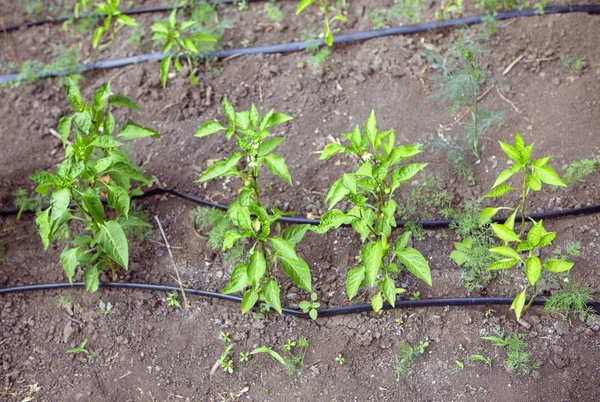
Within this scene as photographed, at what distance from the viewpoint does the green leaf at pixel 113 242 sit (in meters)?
2.97

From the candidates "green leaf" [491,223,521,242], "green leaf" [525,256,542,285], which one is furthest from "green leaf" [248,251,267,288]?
"green leaf" [525,256,542,285]

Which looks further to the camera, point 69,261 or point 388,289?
point 69,261

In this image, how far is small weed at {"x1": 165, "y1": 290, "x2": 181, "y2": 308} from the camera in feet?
10.8

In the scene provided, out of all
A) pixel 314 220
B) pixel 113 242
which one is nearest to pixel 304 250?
pixel 314 220

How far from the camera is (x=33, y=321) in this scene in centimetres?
336

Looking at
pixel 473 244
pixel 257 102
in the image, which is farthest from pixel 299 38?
pixel 473 244

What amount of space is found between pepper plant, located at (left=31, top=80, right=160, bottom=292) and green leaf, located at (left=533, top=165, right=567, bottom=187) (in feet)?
6.54

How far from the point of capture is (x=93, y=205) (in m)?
2.92

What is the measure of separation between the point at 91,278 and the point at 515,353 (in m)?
2.23

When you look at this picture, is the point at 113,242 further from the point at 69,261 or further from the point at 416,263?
the point at 416,263

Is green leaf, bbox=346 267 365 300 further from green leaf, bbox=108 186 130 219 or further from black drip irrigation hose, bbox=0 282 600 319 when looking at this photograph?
green leaf, bbox=108 186 130 219

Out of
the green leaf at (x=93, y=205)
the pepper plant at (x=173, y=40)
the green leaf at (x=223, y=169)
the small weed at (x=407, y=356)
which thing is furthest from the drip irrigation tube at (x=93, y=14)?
the small weed at (x=407, y=356)

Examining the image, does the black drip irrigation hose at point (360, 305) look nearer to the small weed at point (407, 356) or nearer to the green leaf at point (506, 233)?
the small weed at point (407, 356)

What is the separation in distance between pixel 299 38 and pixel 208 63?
69 cm
